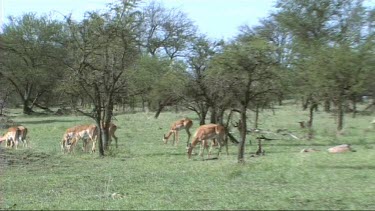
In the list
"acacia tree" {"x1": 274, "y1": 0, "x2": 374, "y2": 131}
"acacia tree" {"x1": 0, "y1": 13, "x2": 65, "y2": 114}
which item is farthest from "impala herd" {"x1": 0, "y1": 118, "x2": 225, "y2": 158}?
"acacia tree" {"x1": 0, "y1": 13, "x2": 65, "y2": 114}

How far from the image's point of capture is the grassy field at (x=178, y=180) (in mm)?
9242

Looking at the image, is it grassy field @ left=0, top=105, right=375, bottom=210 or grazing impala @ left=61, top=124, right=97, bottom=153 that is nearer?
grassy field @ left=0, top=105, right=375, bottom=210

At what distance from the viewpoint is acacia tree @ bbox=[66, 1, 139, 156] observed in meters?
21.7

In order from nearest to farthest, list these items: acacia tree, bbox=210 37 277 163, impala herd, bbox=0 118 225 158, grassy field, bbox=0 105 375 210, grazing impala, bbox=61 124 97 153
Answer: grassy field, bbox=0 105 375 210, acacia tree, bbox=210 37 277 163, impala herd, bbox=0 118 225 158, grazing impala, bbox=61 124 97 153

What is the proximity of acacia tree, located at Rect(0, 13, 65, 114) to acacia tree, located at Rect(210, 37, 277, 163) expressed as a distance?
136ft

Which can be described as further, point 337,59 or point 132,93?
point 337,59

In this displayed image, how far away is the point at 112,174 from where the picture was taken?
49.0ft

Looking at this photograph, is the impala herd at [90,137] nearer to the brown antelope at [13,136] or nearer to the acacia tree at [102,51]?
the brown antelope at [13,136]

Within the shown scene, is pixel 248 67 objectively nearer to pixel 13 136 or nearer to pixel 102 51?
pixel 102 51

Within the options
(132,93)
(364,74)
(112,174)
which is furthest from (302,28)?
(112,174)

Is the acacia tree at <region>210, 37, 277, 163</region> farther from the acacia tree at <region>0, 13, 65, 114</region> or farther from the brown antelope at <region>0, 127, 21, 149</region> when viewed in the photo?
the acacia tree at <region>0, 13, 65, 114</region>

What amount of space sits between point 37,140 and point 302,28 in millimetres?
24331

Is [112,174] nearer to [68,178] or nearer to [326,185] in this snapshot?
[68,178]

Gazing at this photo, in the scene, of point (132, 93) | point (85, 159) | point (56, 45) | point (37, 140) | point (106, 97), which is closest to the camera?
point (85, 159)
